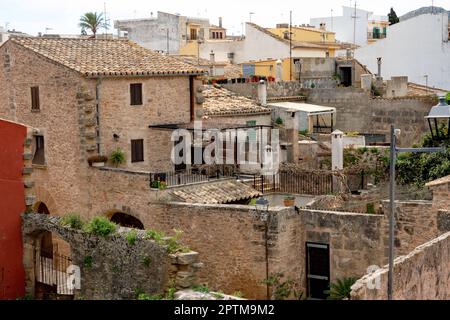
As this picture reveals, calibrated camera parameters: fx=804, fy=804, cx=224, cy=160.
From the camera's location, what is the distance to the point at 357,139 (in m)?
33.1

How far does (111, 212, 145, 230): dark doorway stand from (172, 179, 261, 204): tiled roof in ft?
5.37

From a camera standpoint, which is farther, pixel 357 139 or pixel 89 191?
pixel 357 139

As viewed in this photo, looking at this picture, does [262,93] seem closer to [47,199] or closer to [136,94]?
[136,94]

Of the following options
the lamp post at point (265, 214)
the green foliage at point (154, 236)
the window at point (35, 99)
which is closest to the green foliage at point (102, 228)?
the green foliage at point (154, 236)

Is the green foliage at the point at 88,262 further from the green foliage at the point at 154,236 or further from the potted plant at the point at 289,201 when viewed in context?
the potted plant at the point at 289,201

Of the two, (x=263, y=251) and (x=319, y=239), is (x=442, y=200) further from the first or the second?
(x=263, y=251)

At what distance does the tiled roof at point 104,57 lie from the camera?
27453mm

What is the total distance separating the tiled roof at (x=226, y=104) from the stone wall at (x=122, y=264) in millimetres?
12831

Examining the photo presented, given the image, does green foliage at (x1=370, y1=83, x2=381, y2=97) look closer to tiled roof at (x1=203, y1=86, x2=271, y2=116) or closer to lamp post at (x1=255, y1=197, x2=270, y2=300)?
tiled roof at (x1=203, y1=86, x2=271, y2=116)

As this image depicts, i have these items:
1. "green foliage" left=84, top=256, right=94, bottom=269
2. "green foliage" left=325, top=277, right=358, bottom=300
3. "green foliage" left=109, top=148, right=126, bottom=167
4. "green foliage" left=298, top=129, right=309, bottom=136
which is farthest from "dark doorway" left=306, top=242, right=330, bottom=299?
"green foliage" left=298, top=129, right=309, bottom=136

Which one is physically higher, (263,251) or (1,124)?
(1,124)
